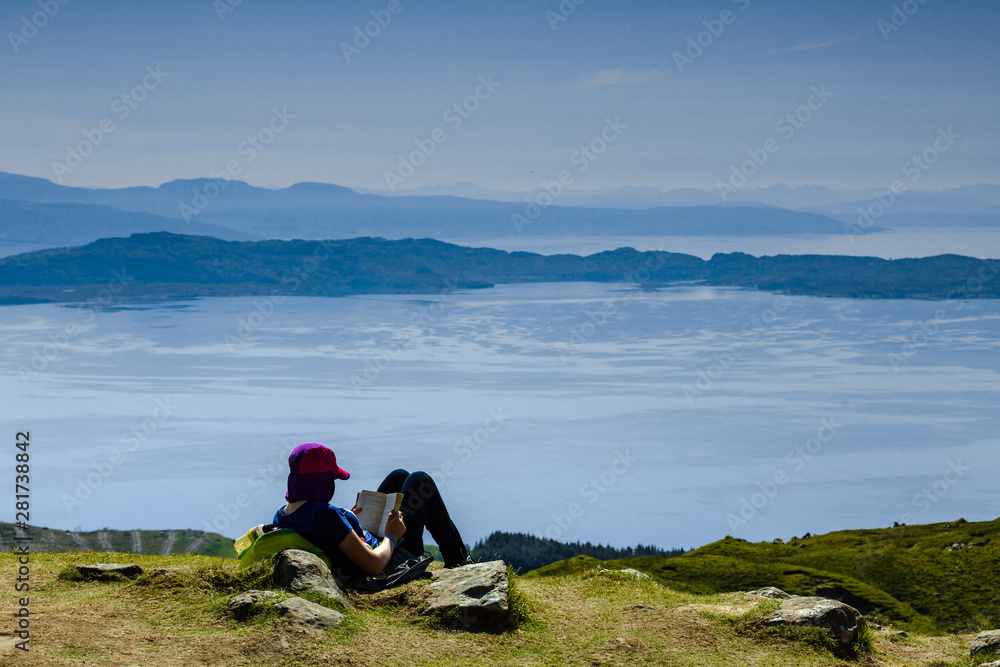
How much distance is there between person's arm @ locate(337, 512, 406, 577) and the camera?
12.3 meters

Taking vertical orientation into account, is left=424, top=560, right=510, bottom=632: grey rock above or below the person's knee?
below

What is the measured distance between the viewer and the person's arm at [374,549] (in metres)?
12.3

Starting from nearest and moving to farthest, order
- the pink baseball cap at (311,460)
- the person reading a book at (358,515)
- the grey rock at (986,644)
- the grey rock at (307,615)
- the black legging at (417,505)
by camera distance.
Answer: the grey rock at (307,615)
the pink baseball cap at (311,460)
the person reading a book at (358,515)
the black legging at (417,505)
the grey rock at (986,644)

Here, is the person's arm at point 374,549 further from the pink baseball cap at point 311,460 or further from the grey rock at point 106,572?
the grey rock at point 106,572

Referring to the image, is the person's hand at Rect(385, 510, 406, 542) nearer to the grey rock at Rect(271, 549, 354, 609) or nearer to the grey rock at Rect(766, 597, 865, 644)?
the grey rock at Rect(271, 549, 354, 609)

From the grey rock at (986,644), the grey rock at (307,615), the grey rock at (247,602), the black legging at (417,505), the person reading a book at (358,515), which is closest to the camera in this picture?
the grey rock at (307,615)

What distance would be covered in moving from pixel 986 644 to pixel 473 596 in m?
8.71

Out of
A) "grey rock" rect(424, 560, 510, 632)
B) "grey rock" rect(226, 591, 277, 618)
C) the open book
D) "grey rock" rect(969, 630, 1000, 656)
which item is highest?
the open book

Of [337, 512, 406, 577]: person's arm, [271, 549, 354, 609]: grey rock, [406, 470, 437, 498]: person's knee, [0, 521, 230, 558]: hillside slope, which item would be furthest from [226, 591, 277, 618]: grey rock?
[0, 521, 230, 558]: hillside slope

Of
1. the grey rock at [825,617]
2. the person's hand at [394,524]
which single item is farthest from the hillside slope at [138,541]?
the grey rock at [825,617]

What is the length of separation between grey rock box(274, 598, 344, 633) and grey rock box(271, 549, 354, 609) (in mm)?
379

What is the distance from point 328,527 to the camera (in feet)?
40.4

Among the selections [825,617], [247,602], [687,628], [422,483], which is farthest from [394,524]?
[825,617]

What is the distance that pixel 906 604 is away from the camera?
158 ft
